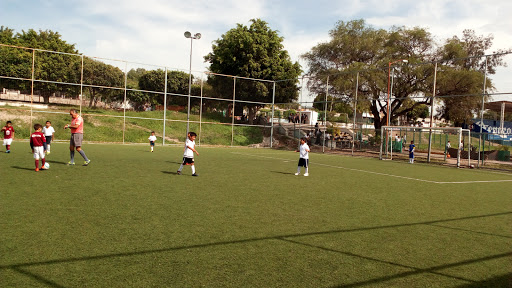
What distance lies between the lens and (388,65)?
1348 inches

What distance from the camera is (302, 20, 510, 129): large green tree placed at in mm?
30234

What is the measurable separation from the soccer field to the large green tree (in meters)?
22.2

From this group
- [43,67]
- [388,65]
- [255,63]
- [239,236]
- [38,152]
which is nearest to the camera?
[239,236]

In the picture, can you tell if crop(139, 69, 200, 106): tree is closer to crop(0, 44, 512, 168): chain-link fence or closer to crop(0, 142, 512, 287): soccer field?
crop(0, 44, 512, 168): chain-link fence

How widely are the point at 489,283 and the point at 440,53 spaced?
37918 millimetres

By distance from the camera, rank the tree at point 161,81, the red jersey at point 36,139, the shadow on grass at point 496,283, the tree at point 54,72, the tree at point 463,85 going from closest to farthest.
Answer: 1. the shadow on grass at point 496,283
2. the red jersey at point 36,139
3. the tree at point 463,85
4. the tree at point 54,72
5. the tree at point 161,81

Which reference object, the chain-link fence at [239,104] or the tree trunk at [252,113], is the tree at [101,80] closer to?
the chain-link fence at [239,104]

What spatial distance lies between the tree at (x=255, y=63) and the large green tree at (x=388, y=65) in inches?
111

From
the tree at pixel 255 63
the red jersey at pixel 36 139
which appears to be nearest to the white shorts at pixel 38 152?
the red jersey at pixel 36 139

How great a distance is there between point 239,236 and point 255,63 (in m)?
35.3

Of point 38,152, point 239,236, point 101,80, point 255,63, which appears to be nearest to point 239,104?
point 255,63

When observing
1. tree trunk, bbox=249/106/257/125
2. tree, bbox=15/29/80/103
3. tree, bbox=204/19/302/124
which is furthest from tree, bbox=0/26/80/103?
tree trunk, bbox=249/106/257/125

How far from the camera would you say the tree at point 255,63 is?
37.4m

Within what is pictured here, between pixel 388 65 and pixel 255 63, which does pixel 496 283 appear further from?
pixel 255 63
